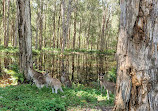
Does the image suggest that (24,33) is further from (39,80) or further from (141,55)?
(141,55)

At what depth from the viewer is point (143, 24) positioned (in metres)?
2.29


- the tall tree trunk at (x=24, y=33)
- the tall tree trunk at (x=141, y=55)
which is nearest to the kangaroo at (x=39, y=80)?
the tall tree trunk at (x=24, y=33)

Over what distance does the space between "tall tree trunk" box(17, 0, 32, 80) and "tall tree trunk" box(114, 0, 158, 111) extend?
6.66 meters

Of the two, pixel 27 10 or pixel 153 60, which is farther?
pixel 27 10

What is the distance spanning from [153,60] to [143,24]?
1.90 ft

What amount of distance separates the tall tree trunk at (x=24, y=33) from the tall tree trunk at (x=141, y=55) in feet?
21.9

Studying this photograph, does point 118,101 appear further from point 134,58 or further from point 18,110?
point 18,110

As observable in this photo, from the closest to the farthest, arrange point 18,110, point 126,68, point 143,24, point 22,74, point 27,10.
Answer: point 143,24, point 126,68, point 18,110, point 27,10, point 22,74

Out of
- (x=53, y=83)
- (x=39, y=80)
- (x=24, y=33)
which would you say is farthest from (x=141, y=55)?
(x=24, y=33)

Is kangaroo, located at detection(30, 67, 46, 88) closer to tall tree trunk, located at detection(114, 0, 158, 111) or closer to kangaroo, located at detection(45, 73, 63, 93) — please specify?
kangaroo, located at detection(45, 73, 63, 93)

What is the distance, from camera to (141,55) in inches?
91.3

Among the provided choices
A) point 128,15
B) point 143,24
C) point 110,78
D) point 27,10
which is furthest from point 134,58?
point 110,78

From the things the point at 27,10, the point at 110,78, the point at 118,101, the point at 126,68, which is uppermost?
the point at 27,10

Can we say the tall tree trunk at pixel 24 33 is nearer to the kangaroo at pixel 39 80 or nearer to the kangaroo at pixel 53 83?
the kangaroo at pixel 39 80
